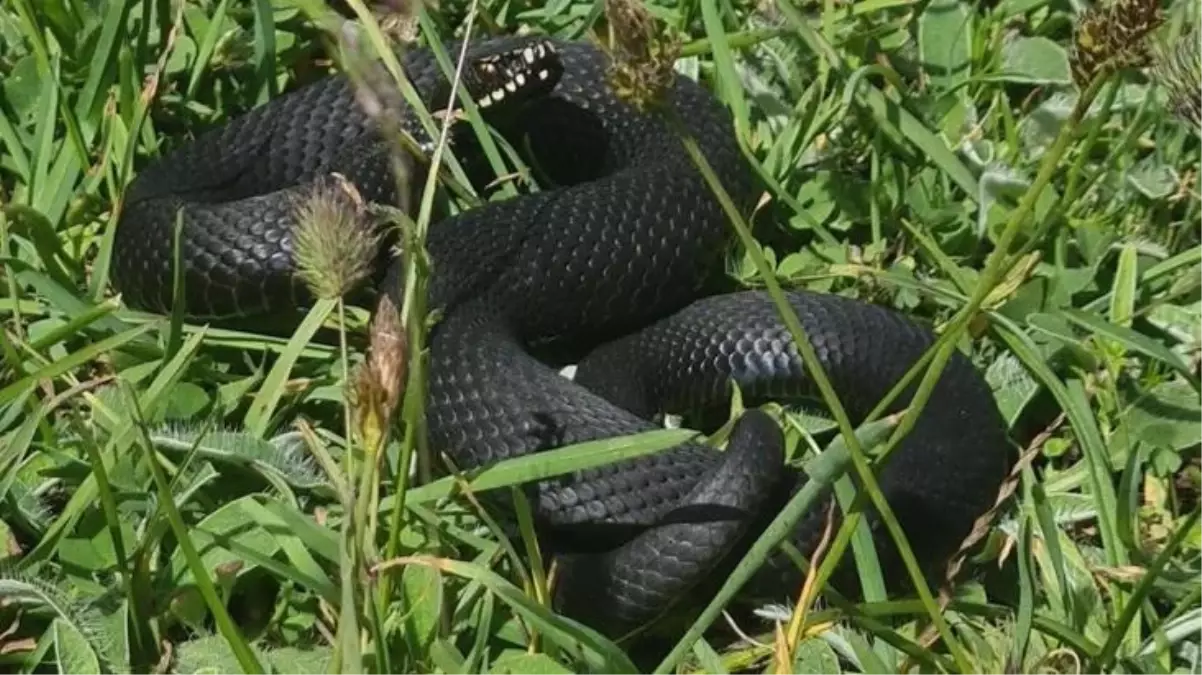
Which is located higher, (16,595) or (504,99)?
(504,99)

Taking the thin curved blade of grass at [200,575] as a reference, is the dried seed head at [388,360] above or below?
above

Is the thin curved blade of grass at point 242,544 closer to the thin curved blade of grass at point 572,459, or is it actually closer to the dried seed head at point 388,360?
the thin curved blade of grass at point 572,459

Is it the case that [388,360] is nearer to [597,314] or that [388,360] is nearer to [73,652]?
[73,652]

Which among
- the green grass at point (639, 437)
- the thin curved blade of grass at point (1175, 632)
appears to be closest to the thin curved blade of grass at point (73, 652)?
the green grass at point (639, 437)

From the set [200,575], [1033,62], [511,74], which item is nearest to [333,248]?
[200,575]

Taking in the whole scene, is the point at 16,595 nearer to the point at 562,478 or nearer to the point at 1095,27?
the point at 562,478

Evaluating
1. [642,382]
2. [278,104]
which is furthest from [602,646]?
[278,104]

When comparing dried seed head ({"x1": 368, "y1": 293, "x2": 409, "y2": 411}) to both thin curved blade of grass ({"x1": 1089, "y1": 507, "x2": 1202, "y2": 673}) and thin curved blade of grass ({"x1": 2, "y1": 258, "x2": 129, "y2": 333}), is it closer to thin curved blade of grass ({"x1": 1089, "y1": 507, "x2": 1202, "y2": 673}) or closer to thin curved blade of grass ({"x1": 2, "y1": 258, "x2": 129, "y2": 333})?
thin curved blade of grass ({"x1": 1089, "y1": 507, "x2": 1202, "y2": 673})

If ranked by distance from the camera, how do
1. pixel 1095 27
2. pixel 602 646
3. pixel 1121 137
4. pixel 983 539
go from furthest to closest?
pixel 1121 137, pixel 983 539, pixel 602 646, pixel 1095 27
